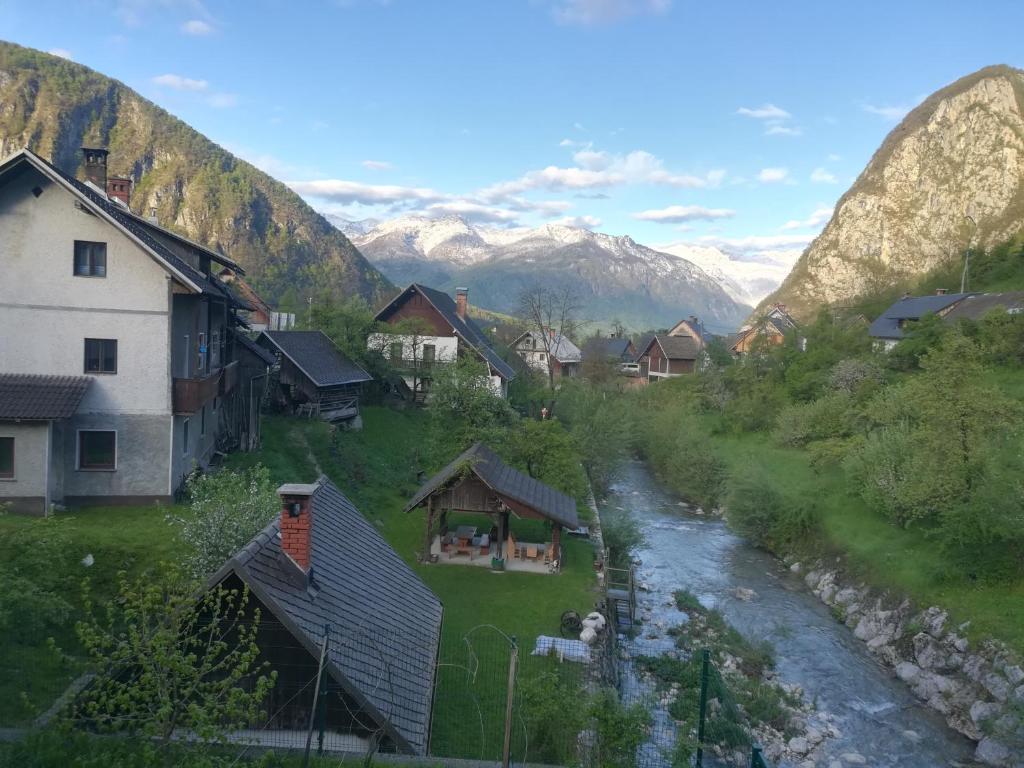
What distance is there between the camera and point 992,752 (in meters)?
15.8

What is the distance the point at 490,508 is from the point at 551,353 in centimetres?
5039

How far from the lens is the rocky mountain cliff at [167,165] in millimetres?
105500

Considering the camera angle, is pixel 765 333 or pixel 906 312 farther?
pixel 765 333

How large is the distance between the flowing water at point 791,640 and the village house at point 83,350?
49.2ft

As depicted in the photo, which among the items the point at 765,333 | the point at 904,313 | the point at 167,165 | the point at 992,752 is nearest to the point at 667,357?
the point at 765,333

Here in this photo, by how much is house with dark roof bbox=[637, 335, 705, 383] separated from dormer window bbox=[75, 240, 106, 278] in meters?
64.4

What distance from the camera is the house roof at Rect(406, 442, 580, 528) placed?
21703 millimetres

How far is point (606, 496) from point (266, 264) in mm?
89534

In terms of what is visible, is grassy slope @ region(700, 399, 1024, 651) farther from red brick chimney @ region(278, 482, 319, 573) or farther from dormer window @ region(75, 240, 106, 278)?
dormer window @ region(75, 240, 106, 278)

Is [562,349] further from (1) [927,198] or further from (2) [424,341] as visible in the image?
(1) [927,198]

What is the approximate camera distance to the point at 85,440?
788 inches

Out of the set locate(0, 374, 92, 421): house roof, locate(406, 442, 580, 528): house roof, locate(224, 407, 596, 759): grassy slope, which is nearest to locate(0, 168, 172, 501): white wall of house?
locate(0, 374, 92, 421): house roof

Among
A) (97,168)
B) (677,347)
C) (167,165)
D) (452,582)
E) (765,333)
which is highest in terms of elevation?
(167,165)

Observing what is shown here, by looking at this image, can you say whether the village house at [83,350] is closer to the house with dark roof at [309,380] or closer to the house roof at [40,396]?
the house roof at [40,396]
